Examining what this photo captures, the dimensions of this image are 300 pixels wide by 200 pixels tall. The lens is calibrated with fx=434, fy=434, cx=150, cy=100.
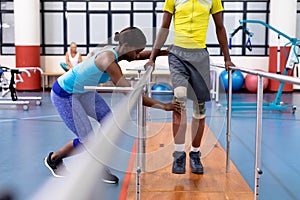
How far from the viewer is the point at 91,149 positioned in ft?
2.42

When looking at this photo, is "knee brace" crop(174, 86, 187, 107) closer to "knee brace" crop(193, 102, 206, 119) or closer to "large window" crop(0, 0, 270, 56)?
"knee brace" crop(193, 102, 206, 119)

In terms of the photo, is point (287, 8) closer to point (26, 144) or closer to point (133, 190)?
point (26, 144)

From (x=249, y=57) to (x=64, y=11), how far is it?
4627 mm

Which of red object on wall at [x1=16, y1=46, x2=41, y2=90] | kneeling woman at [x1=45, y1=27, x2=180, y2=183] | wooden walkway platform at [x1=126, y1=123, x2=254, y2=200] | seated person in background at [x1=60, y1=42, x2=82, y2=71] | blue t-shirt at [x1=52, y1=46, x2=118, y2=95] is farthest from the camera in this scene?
red object on wall at [x1=16, y1=46, x2=41, y2=90]

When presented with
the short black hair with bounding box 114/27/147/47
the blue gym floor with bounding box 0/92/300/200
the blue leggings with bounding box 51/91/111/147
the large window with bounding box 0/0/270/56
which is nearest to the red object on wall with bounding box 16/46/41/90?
the large window with bounding box 0/0/270/56

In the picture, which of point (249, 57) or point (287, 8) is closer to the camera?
point (287, 8)

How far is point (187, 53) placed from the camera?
2959 millimetres

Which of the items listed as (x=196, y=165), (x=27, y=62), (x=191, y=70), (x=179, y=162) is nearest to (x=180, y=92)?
(x=191, y=70)

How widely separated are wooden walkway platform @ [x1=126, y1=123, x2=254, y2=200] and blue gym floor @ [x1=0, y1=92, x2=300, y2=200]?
138 millimetres

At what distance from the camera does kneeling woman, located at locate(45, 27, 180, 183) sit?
8.03 feet

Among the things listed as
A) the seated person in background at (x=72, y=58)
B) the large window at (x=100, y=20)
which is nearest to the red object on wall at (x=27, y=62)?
the large window at (x=100, y=20)

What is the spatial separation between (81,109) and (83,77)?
0.26m

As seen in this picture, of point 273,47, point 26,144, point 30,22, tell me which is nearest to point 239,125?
point 26,144

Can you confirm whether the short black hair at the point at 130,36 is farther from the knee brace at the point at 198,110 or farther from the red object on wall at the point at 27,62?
the red object on wall at the point at 27,62
